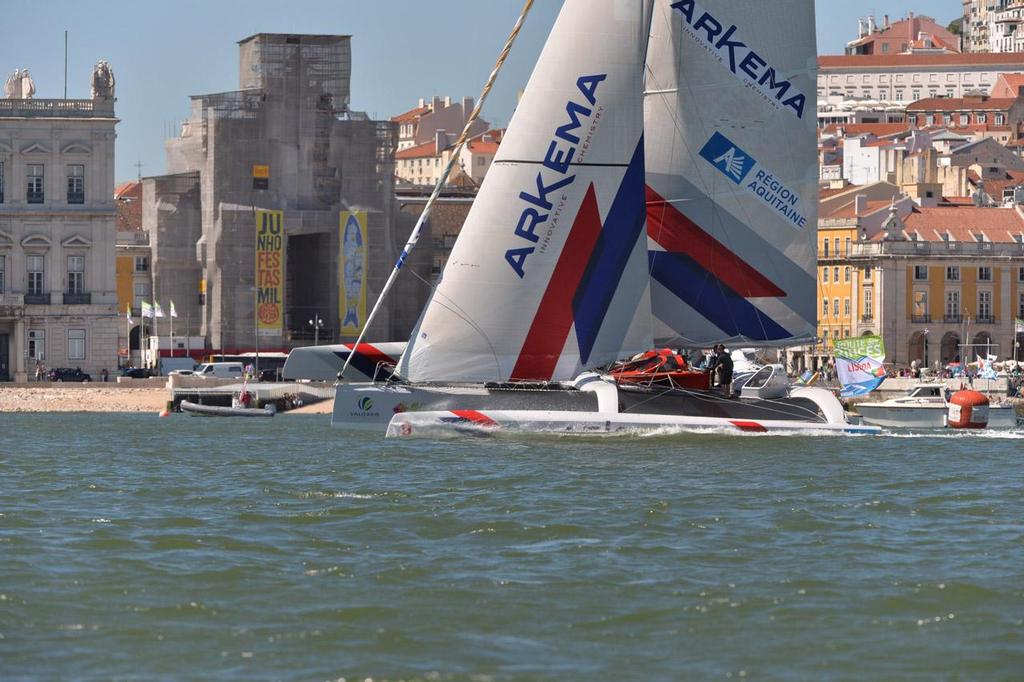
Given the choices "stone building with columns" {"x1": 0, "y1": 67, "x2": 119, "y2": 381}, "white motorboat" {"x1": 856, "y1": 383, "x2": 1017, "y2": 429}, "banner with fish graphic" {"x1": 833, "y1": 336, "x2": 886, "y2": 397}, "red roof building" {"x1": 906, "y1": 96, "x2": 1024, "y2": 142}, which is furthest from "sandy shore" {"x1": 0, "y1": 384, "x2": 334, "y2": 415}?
"red roof building" {"x1": 906, "y1": 96, "x2": 1024, "y2": 142}

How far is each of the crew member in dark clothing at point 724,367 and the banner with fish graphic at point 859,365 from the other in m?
20.5

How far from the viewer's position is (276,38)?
7669 centimetres

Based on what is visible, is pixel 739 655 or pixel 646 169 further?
pixel 646 169

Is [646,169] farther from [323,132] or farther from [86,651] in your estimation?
[323,132]

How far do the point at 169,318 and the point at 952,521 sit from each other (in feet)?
191

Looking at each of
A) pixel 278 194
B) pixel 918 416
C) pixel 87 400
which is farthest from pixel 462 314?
pixel 278 194

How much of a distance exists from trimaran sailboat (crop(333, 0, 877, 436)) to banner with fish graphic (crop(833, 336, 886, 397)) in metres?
19.4

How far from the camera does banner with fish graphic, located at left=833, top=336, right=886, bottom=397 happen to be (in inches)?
2084

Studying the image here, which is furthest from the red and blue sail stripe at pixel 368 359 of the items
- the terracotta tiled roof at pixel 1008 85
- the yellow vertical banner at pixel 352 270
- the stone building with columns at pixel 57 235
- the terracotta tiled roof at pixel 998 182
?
the terracotta tiled roof at pixel 1008 85

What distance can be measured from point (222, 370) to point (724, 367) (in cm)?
3298

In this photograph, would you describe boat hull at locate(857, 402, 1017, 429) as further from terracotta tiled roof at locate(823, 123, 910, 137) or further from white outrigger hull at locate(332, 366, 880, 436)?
terracotta tiled roof at locate(823, 123, 910, 137)

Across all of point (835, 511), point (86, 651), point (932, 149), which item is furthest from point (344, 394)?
point (932, 149)

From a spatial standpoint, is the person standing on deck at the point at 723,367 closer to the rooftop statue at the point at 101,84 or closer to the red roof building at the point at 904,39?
the rooftop statue at the point at 101,84

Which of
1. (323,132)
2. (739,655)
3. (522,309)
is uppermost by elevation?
(323,132)
